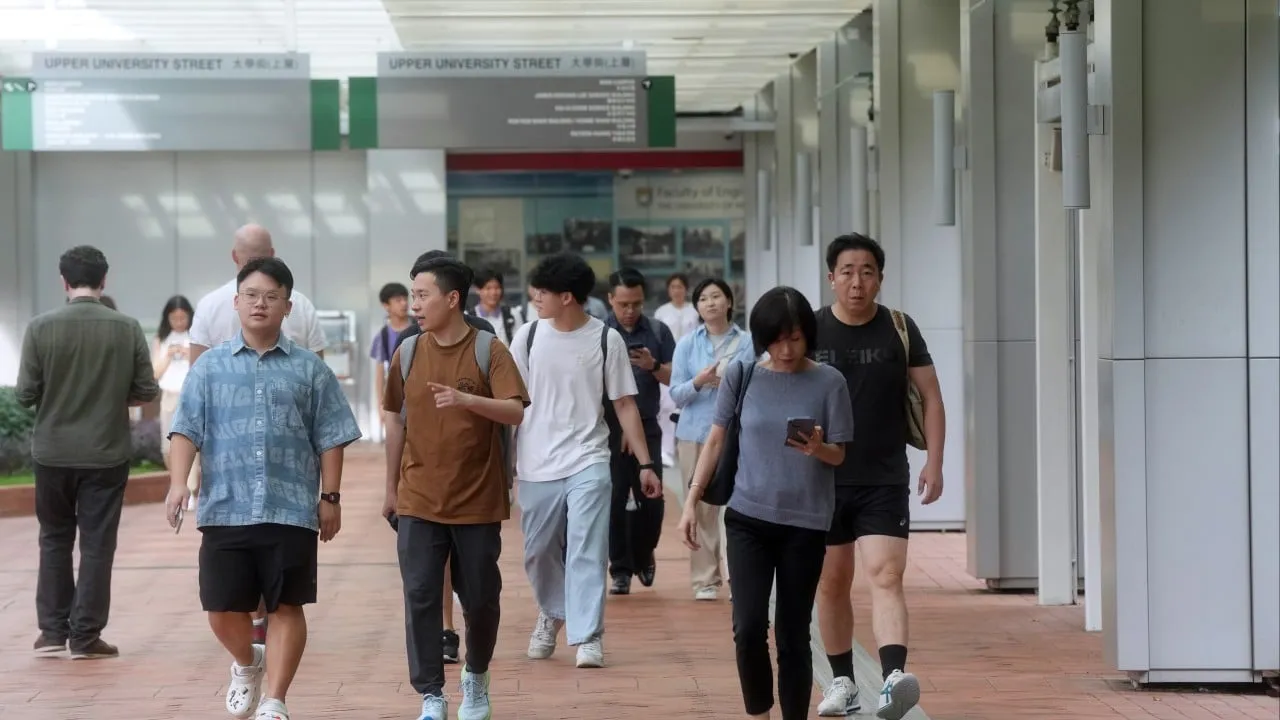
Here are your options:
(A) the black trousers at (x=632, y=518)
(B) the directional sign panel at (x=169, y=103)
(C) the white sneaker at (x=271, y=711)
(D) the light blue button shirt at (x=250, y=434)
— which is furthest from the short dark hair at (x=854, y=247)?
(B) the directional sign panel at (x=169, y=103)

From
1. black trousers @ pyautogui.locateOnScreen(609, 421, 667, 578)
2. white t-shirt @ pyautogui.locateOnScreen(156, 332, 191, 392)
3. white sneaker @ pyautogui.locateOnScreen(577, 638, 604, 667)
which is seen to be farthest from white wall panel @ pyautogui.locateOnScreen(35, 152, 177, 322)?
white sneaker @ pyautogui.locateOnScreen(577, 638, 604, 667)

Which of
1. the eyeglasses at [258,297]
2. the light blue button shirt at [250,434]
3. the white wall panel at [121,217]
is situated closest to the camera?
the light blue button shirt at [250,434]

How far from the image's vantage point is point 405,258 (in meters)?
22.5

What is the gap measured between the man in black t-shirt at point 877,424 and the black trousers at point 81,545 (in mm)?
3455

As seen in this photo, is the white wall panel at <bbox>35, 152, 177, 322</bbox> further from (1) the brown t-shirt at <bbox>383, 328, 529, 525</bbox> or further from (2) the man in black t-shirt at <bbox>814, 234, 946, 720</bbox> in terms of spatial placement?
(2) the man in black t-shirt at <bbox>814, 234, 946, 720</bbox>

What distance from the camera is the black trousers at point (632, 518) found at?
9680 mm

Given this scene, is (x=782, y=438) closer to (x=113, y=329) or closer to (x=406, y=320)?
(x=113, y=329)

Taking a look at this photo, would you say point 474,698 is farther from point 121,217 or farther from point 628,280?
point 121,217

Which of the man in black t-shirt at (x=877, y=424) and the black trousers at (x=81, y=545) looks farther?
the black trousers at (x=81, y=545)

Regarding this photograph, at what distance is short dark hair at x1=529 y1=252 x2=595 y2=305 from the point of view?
7934 millimetres

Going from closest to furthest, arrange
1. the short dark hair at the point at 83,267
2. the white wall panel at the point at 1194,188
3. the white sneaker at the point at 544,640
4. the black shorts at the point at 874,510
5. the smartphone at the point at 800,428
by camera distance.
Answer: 1. the smartphone at the point at 800,428
2. the black shorts at the point at 874,510
3. the white wall panel at the point at 1194,188
4. the white sneaker at the point at 544,640
5. the short dark hair at the point at 83,267

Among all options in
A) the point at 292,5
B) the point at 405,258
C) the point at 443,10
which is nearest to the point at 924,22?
the point at 443,10

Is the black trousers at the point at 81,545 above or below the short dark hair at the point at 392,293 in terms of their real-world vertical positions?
below

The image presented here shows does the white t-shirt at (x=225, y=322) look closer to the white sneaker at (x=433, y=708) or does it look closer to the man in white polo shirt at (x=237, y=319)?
the man in white polo shirt at (x=237, y=319)
